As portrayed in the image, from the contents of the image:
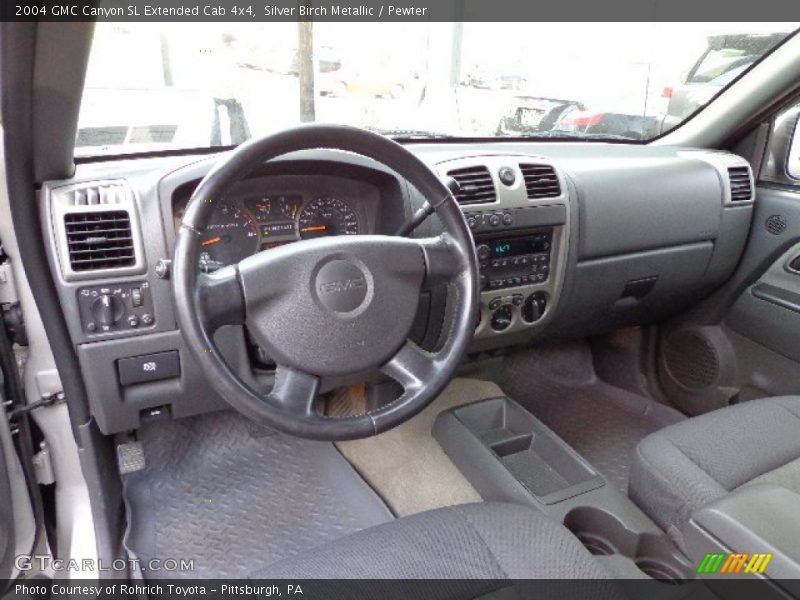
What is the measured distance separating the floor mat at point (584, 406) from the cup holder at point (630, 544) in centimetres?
43

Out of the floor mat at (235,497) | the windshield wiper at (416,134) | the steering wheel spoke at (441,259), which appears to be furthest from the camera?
the windshield wiper at (416,134)

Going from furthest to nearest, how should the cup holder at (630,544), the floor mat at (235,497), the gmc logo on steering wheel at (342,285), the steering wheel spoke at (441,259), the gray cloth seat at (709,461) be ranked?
the floor mat at (235,497) < the cup holder at (630,544) < the gray cloth seat at (709,461) < the steering wheel spoke at (441,259) < the gmc logo on steering wheel at (342,285)

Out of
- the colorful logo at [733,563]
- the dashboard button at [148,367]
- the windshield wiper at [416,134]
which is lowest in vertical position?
the colorful logo at [733,563]

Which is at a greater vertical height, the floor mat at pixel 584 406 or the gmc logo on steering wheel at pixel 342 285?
the gmc logo on steering wheel at pixel 342 285

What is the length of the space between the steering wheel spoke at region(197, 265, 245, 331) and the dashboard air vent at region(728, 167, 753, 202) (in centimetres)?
182

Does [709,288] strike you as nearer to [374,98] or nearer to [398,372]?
[374,98]

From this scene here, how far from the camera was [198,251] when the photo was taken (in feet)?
3.40

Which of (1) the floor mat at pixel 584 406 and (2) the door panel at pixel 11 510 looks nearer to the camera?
(2) the door panel at pixel 11 510

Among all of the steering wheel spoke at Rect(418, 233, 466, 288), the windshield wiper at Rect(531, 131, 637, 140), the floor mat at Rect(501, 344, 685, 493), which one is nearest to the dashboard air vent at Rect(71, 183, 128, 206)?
the steering wheel spoke at Rect(418, 233, 466, 288)

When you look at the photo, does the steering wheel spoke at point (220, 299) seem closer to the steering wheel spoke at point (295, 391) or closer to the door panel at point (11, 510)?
the steering wheel spoke at point (295, 391)

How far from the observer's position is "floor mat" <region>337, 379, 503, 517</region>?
6.06 feet

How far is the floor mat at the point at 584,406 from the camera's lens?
7.13 ft

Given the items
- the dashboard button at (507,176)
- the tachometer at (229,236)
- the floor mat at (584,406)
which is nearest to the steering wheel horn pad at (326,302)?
the tachometer at (229,236)

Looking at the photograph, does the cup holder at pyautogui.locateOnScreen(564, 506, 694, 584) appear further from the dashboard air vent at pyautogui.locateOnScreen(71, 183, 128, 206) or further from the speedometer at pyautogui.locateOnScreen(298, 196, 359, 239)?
the dashboard air vent at pyautogui.locateOnScreen(71, 183, 128, 206)
